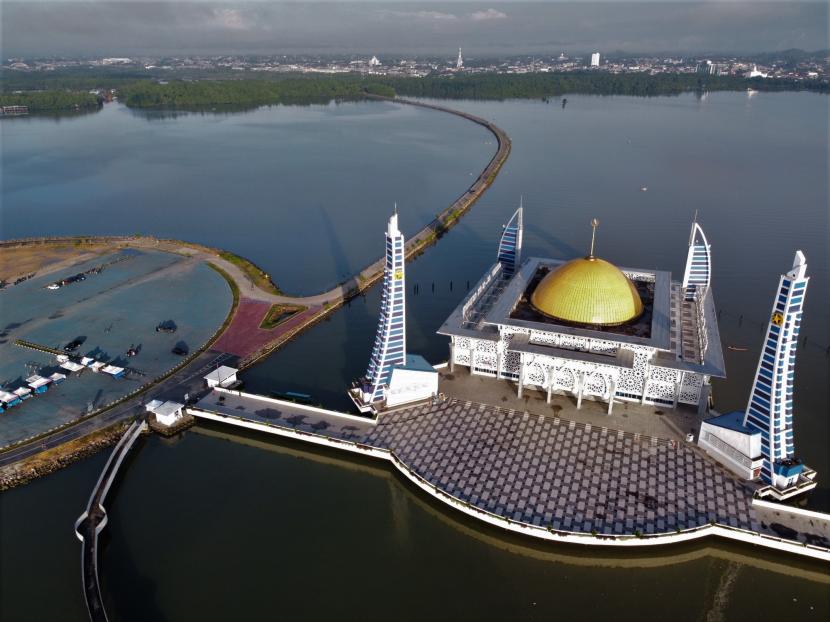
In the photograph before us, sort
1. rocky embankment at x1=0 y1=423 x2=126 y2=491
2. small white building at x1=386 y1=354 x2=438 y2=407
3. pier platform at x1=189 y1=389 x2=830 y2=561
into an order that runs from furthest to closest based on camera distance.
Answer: small white building at x1=386 y1=354 x2=438 y2=407, rocky embankment at x1=0 y1=423 x2=126 y2=491, pier platform at x1=189 y1=389 x2=830 y2=561

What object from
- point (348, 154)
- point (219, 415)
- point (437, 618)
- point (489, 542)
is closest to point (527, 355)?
point (489, 542)

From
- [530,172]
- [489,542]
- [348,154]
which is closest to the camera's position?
[489,542]

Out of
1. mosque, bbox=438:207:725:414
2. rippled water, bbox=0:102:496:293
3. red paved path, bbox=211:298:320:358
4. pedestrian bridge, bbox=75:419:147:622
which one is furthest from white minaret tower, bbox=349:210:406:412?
rippled water, bbox=0:102:496:293

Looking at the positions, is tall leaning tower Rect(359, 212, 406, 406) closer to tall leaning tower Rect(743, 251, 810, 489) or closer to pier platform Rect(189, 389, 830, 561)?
pier platform Rect(189, 389, 830, 561)

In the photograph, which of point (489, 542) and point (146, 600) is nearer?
point (146, 600)

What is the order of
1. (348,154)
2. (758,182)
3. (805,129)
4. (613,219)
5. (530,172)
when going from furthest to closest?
(805,129) < (348,154) < (530,172) < (758,182) < (613,219)

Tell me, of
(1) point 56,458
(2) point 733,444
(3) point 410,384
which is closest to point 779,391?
(2) point 733,444

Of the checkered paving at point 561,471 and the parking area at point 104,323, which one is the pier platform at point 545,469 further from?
the parking area at point 104,323

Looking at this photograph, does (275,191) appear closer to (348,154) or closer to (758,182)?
(348,154)
